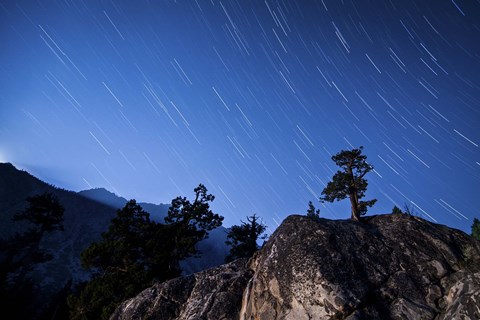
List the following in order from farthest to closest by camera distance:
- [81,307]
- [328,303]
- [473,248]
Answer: [81,307], [473,248], [328,303]

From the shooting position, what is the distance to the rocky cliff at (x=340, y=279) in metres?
12.6

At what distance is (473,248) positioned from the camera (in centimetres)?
1639

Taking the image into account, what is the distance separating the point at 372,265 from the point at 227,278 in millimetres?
9136

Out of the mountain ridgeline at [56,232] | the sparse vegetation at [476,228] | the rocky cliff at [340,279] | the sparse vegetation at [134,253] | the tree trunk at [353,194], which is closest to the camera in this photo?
the rocky cliff at [340,279]

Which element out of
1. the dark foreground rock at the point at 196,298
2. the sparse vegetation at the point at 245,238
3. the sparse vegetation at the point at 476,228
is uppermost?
the sparse vegetation at the point at 476,228

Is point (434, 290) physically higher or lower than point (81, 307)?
higher

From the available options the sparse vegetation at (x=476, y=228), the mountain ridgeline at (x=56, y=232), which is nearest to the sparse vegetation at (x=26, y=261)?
the mountain ridgeline at (x=56, y=232)

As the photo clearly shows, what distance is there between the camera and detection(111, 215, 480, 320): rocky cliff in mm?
12641

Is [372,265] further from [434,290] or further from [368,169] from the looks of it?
[368,169]

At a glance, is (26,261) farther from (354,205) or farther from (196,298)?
(354,205)

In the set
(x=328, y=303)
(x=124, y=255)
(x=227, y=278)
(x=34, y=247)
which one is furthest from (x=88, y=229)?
(x=328, y=303)

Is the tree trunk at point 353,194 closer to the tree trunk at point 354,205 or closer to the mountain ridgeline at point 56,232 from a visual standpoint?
the tree trunk at point 354,205

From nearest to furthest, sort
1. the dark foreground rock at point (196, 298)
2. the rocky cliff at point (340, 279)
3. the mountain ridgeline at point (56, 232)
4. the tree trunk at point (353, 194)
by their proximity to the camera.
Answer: the rocky cliff at point (340, 279), the dark foreground rock at point (196, 298), the tree trunk at point (353, 194), the mountain ridgeline at point (56, 232)

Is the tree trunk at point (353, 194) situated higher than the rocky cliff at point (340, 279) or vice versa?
the tree trunk at point (353, 194)
